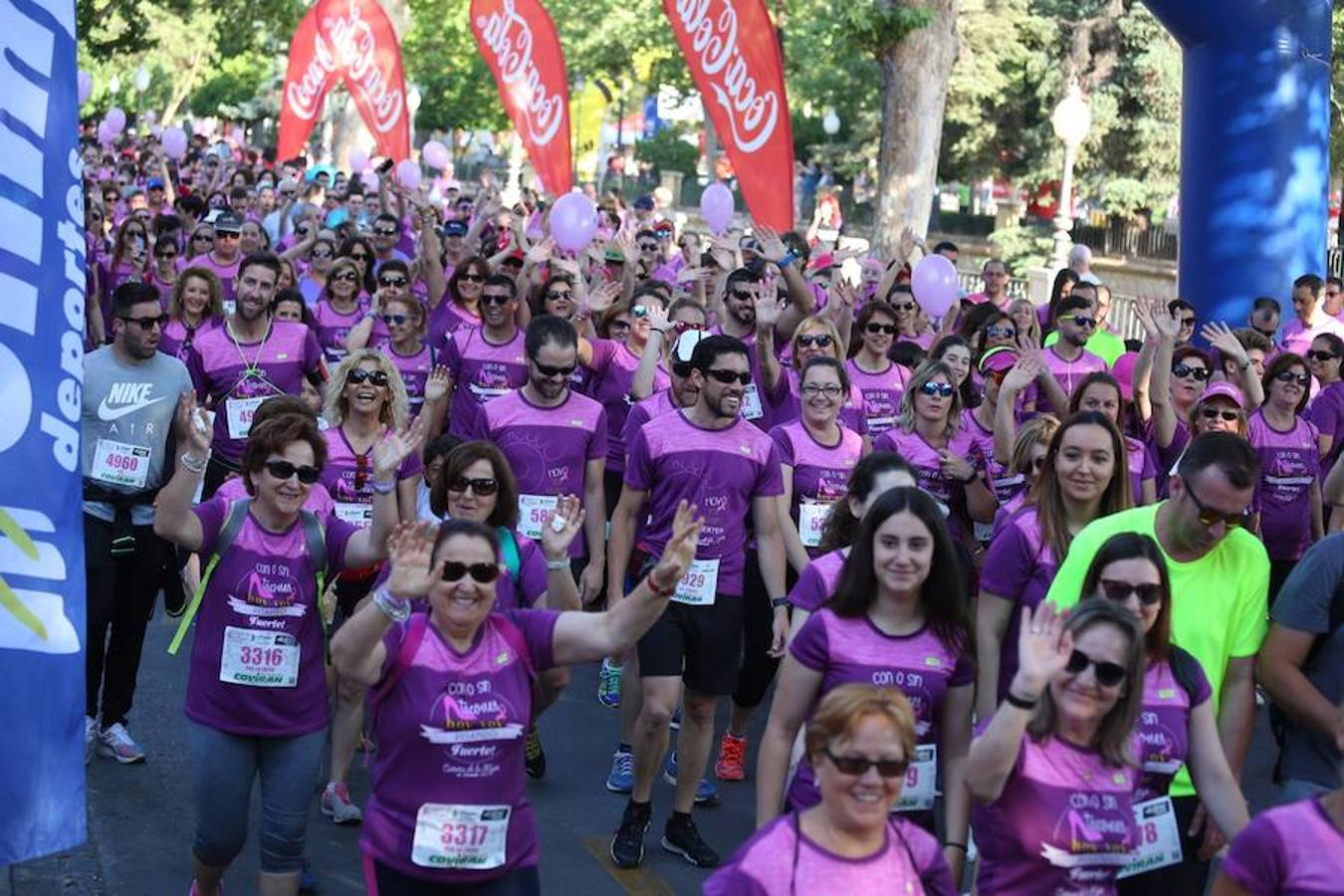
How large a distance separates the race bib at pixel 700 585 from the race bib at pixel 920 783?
2428mm

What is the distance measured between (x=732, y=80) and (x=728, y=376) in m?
6.36

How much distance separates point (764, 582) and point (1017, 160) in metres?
36.9

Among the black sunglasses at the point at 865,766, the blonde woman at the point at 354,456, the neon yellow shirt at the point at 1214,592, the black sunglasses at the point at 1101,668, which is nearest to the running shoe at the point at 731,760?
the blonde woman at the point at 354,456

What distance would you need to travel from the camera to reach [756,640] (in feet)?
29.0

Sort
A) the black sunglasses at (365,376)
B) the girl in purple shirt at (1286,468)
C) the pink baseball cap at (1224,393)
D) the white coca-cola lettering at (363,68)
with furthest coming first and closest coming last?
the white coca-cola lettering at (363,68) → the girl in purple shirt at (1286,468) → the pink baseball cap at (1224,393) → the black sunglasses at (365,376)

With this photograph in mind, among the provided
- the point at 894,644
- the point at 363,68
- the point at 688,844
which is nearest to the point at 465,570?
the point at 894,644

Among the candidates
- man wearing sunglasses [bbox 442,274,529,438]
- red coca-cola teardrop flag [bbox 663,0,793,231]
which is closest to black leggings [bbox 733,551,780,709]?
man wearing sunglasses [bbox 442,274,529,438]

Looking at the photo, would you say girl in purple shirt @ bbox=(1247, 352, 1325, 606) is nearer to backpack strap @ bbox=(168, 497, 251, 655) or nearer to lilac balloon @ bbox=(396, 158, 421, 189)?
backpack strap @ bbox=(168, 497, 251, 655)

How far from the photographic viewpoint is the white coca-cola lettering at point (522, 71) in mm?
17562

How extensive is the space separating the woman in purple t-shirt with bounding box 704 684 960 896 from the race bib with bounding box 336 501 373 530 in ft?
14.5

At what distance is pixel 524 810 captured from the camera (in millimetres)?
5258

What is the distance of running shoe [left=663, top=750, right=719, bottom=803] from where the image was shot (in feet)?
28.1

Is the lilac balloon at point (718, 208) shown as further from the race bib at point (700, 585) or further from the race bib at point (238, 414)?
the race bib at point (700, 585)

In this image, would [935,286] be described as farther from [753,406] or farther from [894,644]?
[894,644]
